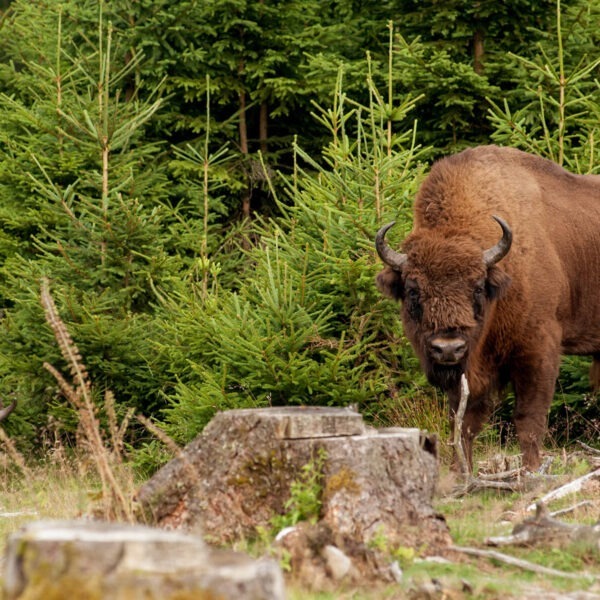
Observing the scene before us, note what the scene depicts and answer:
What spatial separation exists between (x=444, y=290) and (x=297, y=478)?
109 inches

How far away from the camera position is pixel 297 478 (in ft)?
17.3

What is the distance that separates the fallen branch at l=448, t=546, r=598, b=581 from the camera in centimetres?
462

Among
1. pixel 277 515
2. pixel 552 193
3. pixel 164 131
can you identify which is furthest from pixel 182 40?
pixel 277 515

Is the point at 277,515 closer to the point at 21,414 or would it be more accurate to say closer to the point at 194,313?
the point at 194,313

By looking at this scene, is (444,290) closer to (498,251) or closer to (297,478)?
(498,251)

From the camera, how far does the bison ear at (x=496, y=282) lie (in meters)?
7.77

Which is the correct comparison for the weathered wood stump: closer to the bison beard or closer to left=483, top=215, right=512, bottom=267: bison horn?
the bison beard

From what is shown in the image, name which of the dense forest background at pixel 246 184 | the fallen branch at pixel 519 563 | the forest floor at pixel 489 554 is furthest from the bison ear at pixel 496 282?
the fallen branch at pixel 519 563

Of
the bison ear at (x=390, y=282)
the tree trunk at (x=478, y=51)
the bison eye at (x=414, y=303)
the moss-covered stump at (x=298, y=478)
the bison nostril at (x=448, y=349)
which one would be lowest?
the moss-covered stump at (x=298, y=478)

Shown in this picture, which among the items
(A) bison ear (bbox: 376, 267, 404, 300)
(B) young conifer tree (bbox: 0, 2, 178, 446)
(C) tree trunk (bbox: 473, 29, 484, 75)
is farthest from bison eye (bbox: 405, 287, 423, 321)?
(C) tree trunk (bbox: 473, 29, 484, 75)

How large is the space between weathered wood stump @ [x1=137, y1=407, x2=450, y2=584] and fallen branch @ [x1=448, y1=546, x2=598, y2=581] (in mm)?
156

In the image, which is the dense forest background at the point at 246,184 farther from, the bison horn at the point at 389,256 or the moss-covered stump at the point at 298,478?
the moss-covered stump at the point at 298,478

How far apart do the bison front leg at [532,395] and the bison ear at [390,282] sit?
1.26m

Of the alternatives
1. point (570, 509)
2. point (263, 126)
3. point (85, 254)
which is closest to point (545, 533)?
point (570, 509)
